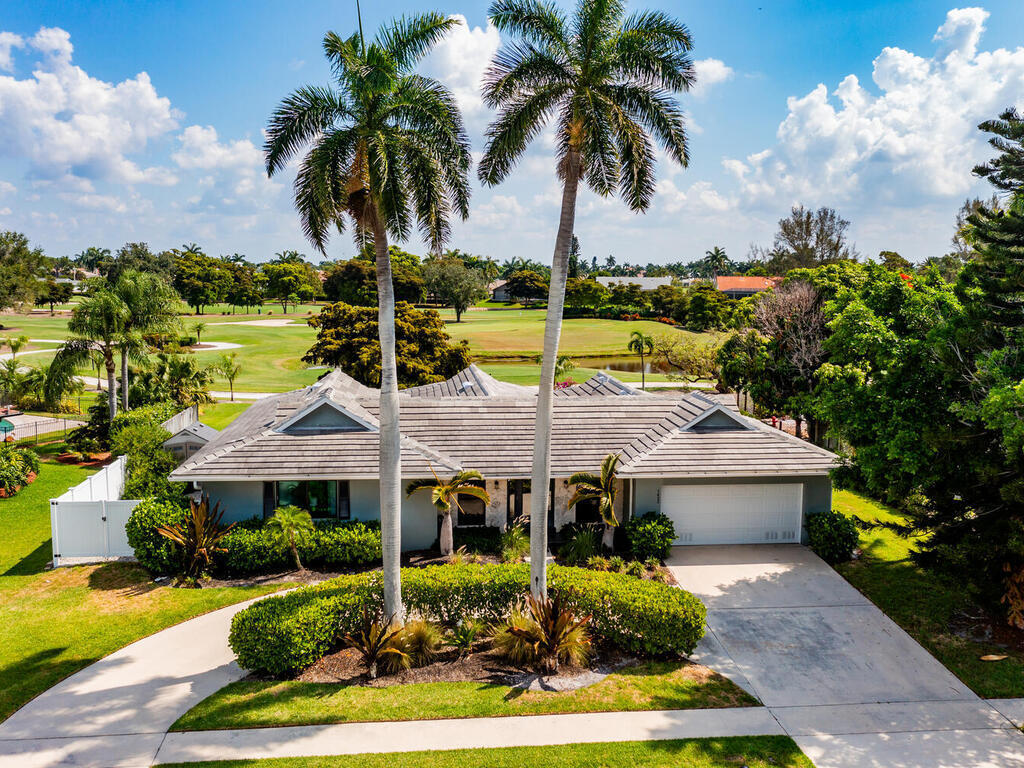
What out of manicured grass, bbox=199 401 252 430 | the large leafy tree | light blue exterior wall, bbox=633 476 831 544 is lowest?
manicured grass, bbox=199 401 252 430

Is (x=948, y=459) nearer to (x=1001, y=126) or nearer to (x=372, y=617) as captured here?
(x=1001, y=126)

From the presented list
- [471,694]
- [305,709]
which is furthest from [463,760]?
[305,709]

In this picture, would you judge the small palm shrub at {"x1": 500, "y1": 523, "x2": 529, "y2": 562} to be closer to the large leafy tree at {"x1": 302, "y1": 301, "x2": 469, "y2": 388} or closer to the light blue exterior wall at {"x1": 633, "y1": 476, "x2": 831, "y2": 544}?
the light blue exterior wall at {"x1": 633, "y1": 476, "x2": 831, "y2": 544}

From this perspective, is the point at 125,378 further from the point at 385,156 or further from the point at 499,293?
the point at 499,293

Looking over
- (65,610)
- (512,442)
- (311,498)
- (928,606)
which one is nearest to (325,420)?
(311,498)

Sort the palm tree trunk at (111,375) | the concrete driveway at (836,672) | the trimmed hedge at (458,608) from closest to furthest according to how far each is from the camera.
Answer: the concrete driveway at (836,672)
the trimmed hedge at (458,608)
the palm tree trunk at (111,375)

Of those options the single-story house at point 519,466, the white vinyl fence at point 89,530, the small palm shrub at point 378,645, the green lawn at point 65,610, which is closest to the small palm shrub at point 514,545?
the single-story house at point 519,466

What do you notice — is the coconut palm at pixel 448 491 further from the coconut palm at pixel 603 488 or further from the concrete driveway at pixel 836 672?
the concrete driveway at pixel 836 672

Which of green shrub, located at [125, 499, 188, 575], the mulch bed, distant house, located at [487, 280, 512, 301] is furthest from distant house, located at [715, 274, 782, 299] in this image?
the mulch bed
